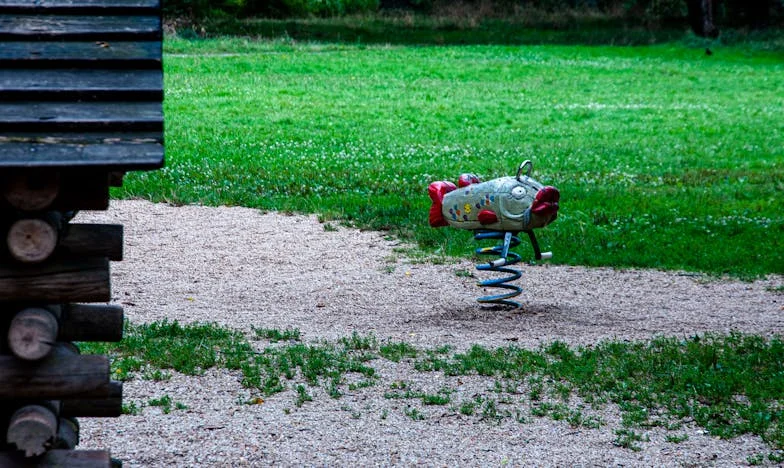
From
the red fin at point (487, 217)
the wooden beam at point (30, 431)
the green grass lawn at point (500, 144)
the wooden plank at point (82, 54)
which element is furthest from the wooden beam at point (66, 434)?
the green grass lawn at point (500, 144)

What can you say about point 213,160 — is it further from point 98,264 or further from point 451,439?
point 98,264

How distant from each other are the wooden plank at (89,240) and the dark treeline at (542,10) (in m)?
43.3

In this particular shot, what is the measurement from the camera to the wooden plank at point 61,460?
460 centimetres

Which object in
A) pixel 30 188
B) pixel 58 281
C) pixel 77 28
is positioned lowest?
pixel 58 281

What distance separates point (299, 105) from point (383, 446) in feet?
58.1

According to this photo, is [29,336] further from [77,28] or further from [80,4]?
[80,4]

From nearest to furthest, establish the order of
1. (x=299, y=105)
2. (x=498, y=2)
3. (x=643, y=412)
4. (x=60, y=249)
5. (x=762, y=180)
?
1. (x=60, y=249)
2. (x=643, y=412)
3. (x=762, y=180)
4. (x=299, y=105)
5. (x=498, y=2)

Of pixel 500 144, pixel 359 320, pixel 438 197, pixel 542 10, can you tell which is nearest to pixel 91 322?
pixel 359 320

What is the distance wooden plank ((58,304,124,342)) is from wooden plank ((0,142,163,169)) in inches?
50.1

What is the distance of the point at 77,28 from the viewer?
14.8 ft

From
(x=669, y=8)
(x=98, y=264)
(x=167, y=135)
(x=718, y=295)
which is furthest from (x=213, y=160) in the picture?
(x=669, y=8)

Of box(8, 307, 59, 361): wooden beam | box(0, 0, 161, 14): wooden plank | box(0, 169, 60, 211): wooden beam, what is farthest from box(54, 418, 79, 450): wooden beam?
box(0, 0, 161, 14): wooden plank

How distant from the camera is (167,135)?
1834 centimetres

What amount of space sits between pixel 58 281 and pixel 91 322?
79cm
